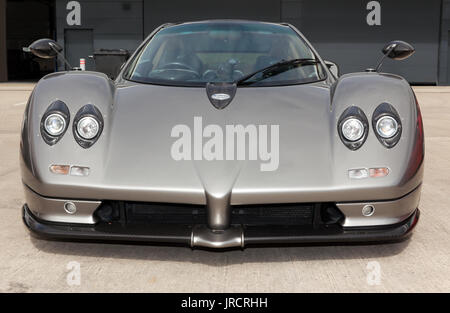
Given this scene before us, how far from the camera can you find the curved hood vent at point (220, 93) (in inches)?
114

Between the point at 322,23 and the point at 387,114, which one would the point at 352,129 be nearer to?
the point at 387,114

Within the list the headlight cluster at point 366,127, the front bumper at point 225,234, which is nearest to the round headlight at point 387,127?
the headlight cluster at point 366,127

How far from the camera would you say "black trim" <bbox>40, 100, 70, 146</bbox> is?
2742mm

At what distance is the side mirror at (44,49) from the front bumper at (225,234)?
4.51 feet

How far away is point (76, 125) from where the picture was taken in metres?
2.77

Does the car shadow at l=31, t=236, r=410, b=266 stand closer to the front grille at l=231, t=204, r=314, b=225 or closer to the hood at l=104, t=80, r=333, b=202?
the front grille at l=231, t=204, r=314, b=225

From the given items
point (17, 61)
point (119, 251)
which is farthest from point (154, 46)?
point (17, 61)

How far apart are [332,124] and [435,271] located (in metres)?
0.87

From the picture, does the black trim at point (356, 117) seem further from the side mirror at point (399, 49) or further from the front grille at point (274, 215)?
the side mirror at point (399, 49)

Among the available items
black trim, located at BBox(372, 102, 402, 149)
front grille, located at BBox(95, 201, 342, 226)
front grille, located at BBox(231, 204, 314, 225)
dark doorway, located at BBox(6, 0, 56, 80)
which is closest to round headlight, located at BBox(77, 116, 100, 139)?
front grille, located at BBox(95, 201, 342, 226)

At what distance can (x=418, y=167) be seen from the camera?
2750 mm

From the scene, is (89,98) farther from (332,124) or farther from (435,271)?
(435,271)

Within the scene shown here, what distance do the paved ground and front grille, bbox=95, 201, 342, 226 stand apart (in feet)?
0.75

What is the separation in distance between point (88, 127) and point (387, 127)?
1484 mm
